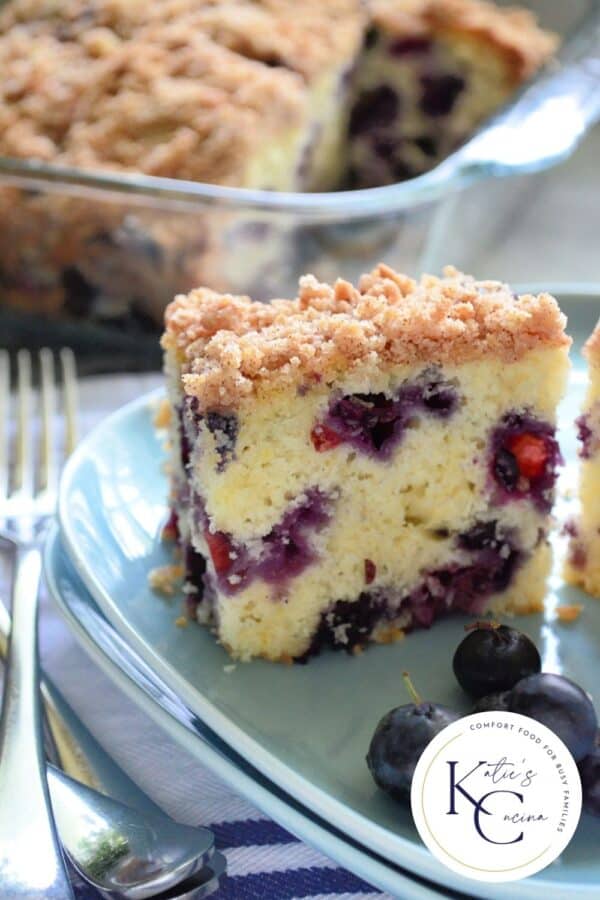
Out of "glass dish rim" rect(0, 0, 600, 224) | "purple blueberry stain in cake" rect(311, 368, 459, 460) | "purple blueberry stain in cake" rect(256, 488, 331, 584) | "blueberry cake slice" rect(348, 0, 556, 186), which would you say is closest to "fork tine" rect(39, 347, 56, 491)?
"glass dish rim" rect(0, 0, 600, 224)

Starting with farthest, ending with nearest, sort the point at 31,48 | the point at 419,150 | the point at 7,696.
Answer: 1. the point at 419,150
2. the point at 31,48
3. the point at 7,696

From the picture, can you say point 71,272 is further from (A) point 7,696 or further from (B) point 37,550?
(A) point 7,696

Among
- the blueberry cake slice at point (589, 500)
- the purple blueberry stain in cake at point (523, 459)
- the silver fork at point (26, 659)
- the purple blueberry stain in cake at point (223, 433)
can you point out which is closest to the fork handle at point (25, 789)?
the silver fork at point (26, 659)

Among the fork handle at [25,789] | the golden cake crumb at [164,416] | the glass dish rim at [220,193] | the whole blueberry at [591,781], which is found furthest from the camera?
the glass dish rim at [220,193]

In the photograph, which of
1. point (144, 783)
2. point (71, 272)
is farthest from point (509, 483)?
point (71, 272)

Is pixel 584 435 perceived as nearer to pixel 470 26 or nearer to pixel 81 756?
pixel 81 756

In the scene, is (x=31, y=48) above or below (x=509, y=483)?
Result: above

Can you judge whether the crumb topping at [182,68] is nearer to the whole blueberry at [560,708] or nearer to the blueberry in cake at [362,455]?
the blueberry in cake at [362,455]
